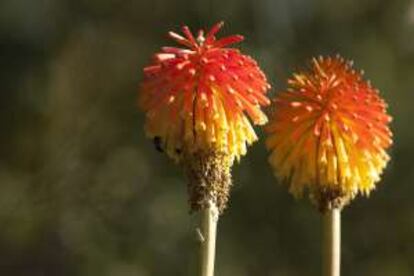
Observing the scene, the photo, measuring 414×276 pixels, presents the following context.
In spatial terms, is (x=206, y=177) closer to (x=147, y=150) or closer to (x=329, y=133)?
(x=329, y=133)

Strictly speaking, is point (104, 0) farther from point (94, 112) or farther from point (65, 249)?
point (65, 249)

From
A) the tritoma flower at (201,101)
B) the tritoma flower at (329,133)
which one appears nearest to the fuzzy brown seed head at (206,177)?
the tritoma flower at (201,101)

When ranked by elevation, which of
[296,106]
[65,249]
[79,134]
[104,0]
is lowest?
[296,106]

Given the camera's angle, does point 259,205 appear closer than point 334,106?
No

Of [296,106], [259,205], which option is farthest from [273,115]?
[259,205]

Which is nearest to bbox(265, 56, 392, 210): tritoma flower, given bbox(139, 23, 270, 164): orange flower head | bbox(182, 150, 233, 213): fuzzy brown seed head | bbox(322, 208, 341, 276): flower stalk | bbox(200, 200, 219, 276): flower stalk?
bbox(322, 208, 341, 276): flower stalk

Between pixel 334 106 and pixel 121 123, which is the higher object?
pixel 121 123

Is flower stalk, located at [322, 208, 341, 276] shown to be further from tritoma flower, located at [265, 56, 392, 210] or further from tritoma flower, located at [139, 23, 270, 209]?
tritoma flower, located at [139, 23, 270, 209]

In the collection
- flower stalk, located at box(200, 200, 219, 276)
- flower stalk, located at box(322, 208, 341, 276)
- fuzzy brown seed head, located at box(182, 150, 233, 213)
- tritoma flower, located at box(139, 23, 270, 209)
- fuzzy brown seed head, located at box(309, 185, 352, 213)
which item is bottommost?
flower stalk, located at box(200, 200, 219, 276)
